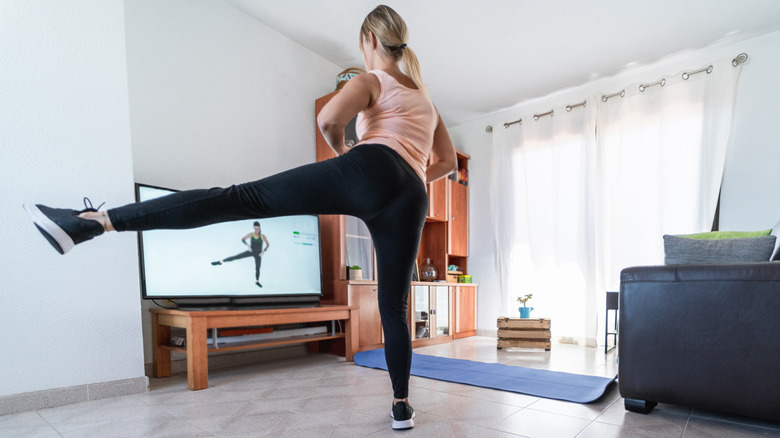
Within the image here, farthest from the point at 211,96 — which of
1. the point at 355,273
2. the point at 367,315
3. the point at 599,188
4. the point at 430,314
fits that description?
the point at 599,188

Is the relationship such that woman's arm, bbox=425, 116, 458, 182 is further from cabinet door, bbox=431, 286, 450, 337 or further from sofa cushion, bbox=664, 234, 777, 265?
cabinet door, bbox=431, 286, 450, 337

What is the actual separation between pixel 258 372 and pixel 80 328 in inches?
37.5

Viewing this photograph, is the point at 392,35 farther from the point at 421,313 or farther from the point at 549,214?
the point at 549,214

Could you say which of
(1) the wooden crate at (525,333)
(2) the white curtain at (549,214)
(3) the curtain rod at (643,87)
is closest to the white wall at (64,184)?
(1) the wooden crate at (525,333)

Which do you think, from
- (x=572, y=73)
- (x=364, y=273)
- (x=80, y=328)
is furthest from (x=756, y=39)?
(x=80, y=328)

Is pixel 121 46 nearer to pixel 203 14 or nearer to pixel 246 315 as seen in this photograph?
pixel 203 14

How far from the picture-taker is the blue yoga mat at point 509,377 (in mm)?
1914

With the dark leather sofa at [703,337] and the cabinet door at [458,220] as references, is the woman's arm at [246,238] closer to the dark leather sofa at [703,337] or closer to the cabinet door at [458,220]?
the dark leather sofa at [703,337]

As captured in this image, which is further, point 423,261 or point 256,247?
point 423,261

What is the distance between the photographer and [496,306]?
4598 millimetres

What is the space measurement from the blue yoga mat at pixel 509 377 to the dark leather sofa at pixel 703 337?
33cm

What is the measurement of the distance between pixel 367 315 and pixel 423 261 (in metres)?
1.56

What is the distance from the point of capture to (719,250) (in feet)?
6.51

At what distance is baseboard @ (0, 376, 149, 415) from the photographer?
5.40 feet
